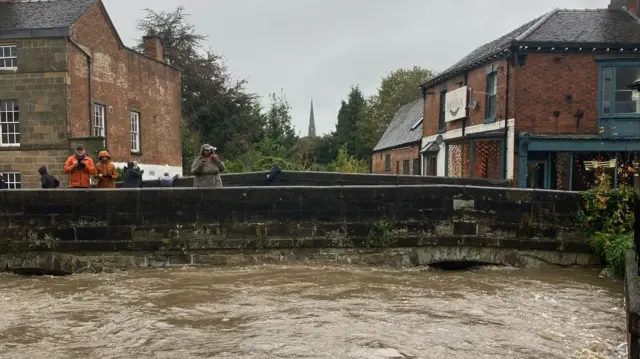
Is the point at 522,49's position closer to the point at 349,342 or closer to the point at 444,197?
the point at 444,197

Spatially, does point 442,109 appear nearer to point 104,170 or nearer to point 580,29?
point 580,29

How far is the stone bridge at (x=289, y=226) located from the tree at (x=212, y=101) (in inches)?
1152

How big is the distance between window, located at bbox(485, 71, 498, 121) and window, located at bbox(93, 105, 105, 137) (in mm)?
15076

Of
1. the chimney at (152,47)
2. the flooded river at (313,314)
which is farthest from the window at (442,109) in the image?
the flooded river at (313,314)

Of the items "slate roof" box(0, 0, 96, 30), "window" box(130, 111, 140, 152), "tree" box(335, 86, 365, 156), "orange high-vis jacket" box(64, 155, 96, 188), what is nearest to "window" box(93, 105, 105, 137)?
"window" box(130, 111, 140, 152)

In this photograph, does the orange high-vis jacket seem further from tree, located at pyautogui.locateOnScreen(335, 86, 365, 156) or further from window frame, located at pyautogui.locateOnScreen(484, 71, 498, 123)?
tree, located at pyautogui.locateOnScreen(335, 86, 365, 156)

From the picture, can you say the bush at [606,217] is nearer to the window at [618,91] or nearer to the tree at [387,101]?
the window at [618,91]

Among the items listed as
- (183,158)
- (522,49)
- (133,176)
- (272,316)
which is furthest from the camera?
(183,158)

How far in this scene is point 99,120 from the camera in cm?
2198

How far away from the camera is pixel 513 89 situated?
17094mm

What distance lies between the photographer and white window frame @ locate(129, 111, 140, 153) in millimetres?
24828

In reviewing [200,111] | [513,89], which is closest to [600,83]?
[513,89]

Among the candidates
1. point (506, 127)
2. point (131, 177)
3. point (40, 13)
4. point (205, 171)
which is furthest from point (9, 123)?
point (506, 127)

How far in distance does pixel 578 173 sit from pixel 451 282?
12177 millimetres
